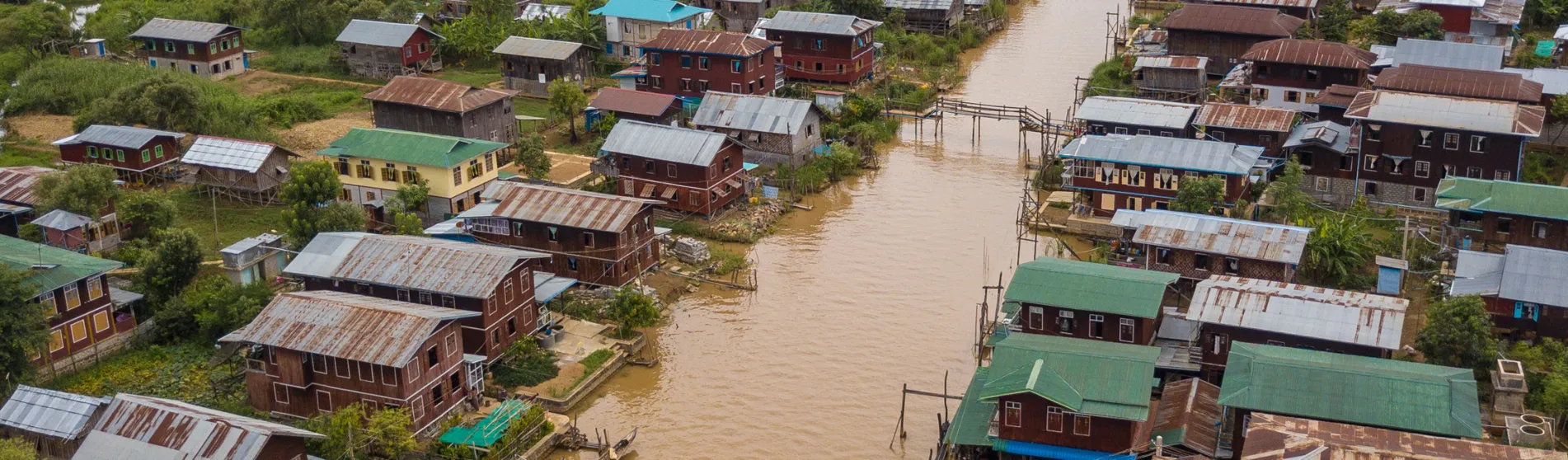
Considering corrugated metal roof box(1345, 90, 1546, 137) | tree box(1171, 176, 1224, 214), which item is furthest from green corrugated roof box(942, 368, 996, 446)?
corrugated metal roof box(1345, 90, 1546, 137)

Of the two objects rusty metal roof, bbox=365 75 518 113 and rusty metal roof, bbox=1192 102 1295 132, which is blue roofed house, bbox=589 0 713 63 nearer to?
rusty metal roof, bbox=365 75 518 113

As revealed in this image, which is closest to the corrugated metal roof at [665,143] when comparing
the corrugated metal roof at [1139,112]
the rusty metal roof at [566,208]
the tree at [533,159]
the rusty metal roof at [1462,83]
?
the tree at [533,159]

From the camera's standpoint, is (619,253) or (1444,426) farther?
(619,253)

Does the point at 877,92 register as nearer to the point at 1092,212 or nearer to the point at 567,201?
the point at 1092,212

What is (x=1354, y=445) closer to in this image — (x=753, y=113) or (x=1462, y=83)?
(x=1462, y=83)

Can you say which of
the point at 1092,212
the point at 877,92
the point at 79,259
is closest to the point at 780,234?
the point at 1092,212
